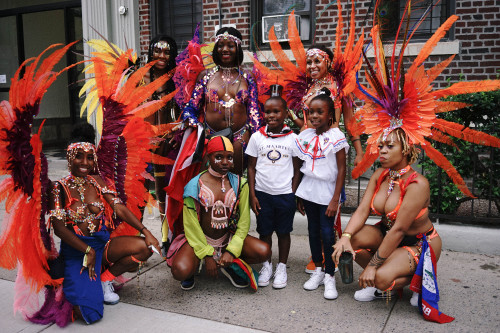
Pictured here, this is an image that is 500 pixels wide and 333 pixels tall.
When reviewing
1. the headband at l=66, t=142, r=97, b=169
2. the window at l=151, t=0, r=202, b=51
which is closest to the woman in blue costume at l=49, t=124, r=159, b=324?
the headband at l=66, t=142, r=97, b=169

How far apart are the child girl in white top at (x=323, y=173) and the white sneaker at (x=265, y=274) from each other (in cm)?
31

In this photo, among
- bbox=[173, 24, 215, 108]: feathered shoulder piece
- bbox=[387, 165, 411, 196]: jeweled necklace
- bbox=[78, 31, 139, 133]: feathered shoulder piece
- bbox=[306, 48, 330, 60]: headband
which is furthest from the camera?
bbox=[78, 31, 139, 133]: feathered shoulder piece

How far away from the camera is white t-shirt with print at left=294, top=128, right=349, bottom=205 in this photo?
325 cm

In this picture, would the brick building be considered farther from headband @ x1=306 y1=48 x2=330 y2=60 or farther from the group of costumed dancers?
the group of costumed dancers

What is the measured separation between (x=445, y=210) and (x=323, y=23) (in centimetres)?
348

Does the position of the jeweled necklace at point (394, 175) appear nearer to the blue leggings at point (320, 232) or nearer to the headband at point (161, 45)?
the blue leggings at point (320, 232)

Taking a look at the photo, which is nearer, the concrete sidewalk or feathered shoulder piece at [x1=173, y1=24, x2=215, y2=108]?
the concrete sidewalk

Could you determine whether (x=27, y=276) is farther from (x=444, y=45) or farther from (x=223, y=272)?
(x=444, y=45)

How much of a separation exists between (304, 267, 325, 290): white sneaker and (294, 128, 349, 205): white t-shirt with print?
0.56 metres

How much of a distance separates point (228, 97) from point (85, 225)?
1.56 metres

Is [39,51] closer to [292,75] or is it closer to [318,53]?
[292,75]

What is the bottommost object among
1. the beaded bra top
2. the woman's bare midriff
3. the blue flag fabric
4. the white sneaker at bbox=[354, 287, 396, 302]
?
the white sneaker at bbox=[354, 287, 396, 302]

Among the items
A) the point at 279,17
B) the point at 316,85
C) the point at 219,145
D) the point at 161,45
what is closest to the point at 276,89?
the point at 316,85

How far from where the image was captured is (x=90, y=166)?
111 inches
